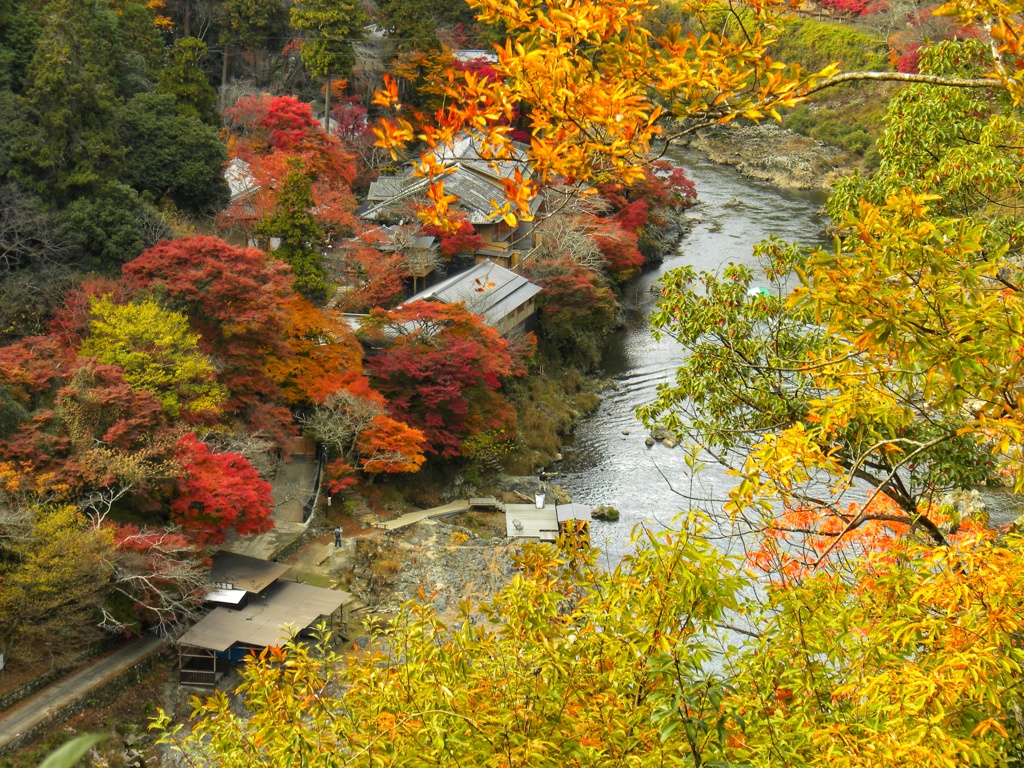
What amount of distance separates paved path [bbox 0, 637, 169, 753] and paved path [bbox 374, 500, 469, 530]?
591 cm

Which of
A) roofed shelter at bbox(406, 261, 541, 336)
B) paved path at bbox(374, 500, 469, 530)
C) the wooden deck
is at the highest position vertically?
roofed shelter at bbox(406, 261, 541, 336)

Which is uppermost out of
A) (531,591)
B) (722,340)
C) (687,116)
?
(687,116)

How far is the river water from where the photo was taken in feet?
67.7

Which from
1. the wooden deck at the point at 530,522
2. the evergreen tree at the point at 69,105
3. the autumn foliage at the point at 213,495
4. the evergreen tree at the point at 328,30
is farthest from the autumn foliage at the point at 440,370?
the evergreen tree at the point at 328,30

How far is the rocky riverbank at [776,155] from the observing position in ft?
144

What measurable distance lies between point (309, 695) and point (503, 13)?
3.64m

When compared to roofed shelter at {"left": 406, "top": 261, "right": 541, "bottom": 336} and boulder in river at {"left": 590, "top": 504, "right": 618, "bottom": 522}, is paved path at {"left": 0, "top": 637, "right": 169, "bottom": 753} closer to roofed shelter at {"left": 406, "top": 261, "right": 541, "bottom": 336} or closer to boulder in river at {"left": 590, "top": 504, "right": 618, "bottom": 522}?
boulder in river at {"left": 590, "top": 504, "right": 618, "bottom": 522}

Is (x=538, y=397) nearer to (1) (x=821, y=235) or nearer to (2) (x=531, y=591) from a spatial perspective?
(1) (x=821, y=235)

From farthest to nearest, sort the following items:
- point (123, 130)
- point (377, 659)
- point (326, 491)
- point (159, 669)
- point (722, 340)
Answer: point (123, 130)
point (326, 491)
point (159, 669)
point (722, 340)
point (377, 659)

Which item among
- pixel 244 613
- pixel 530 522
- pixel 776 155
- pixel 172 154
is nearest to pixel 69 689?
pixel 244 613

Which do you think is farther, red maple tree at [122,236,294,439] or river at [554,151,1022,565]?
river at [554,151,1022,565]

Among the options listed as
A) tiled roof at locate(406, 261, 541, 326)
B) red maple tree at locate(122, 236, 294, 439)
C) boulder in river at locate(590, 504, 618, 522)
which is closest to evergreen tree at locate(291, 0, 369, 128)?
tiled roof at locate(406, 261, 541, 326)

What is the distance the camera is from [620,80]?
407 cm

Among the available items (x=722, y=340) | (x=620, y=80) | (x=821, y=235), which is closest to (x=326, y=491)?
(x=722, y=340)
